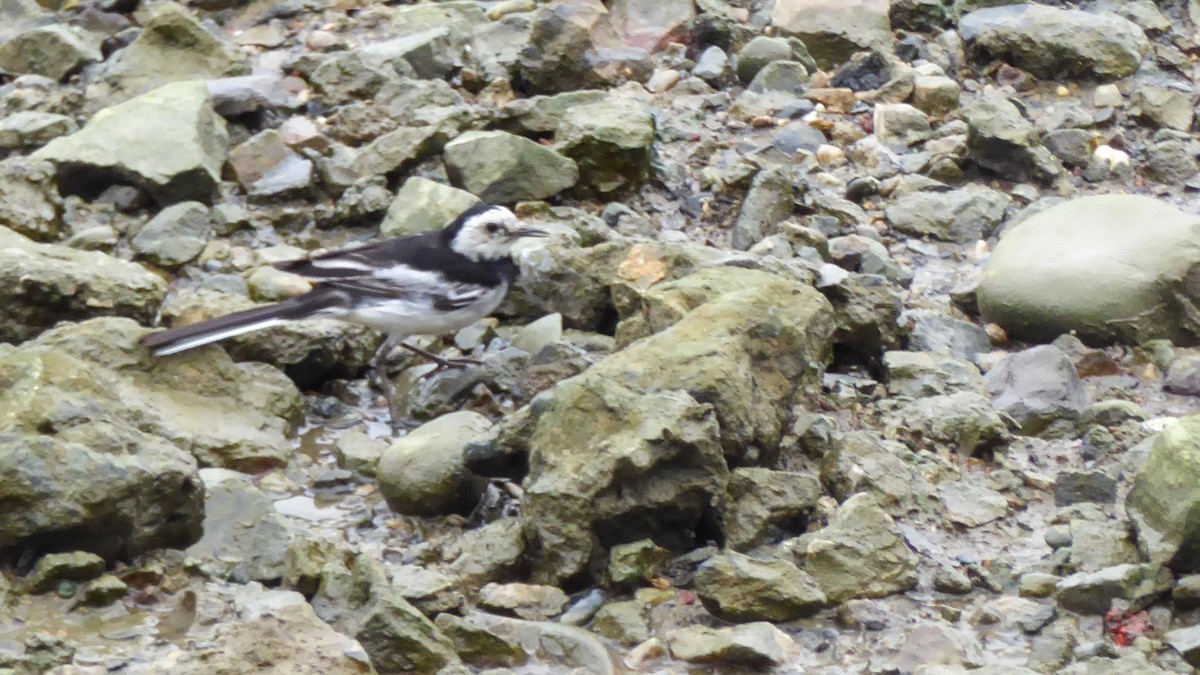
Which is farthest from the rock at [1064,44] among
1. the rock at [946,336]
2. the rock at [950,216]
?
the rock at [946,336]

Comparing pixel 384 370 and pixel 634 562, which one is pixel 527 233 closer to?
pixel 384 370

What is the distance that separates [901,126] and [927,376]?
2846mm

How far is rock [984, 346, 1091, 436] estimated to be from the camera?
260 inches

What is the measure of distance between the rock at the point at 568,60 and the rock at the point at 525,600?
4846 millimetres

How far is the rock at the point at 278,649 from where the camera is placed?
444cm

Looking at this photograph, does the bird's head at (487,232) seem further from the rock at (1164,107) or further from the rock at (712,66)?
the rock at (1164,107)

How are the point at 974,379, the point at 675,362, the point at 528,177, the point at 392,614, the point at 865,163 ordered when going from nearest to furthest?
the point at 392,614
the point at 675,362
the point at 974,379
the point at 528,177
the point at 865,163

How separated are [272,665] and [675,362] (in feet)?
6.29

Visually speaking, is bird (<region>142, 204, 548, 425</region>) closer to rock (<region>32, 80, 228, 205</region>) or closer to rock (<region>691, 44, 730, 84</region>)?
rock (<region>32, 80, 228, 205</region>)

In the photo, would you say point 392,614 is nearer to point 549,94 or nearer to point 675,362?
point 675,362

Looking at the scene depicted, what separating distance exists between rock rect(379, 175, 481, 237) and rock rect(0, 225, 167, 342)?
1411 millimetres

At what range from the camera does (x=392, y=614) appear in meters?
4.83

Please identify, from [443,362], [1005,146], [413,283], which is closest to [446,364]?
[443,362]

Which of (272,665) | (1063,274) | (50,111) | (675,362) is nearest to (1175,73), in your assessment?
(1063,274)
